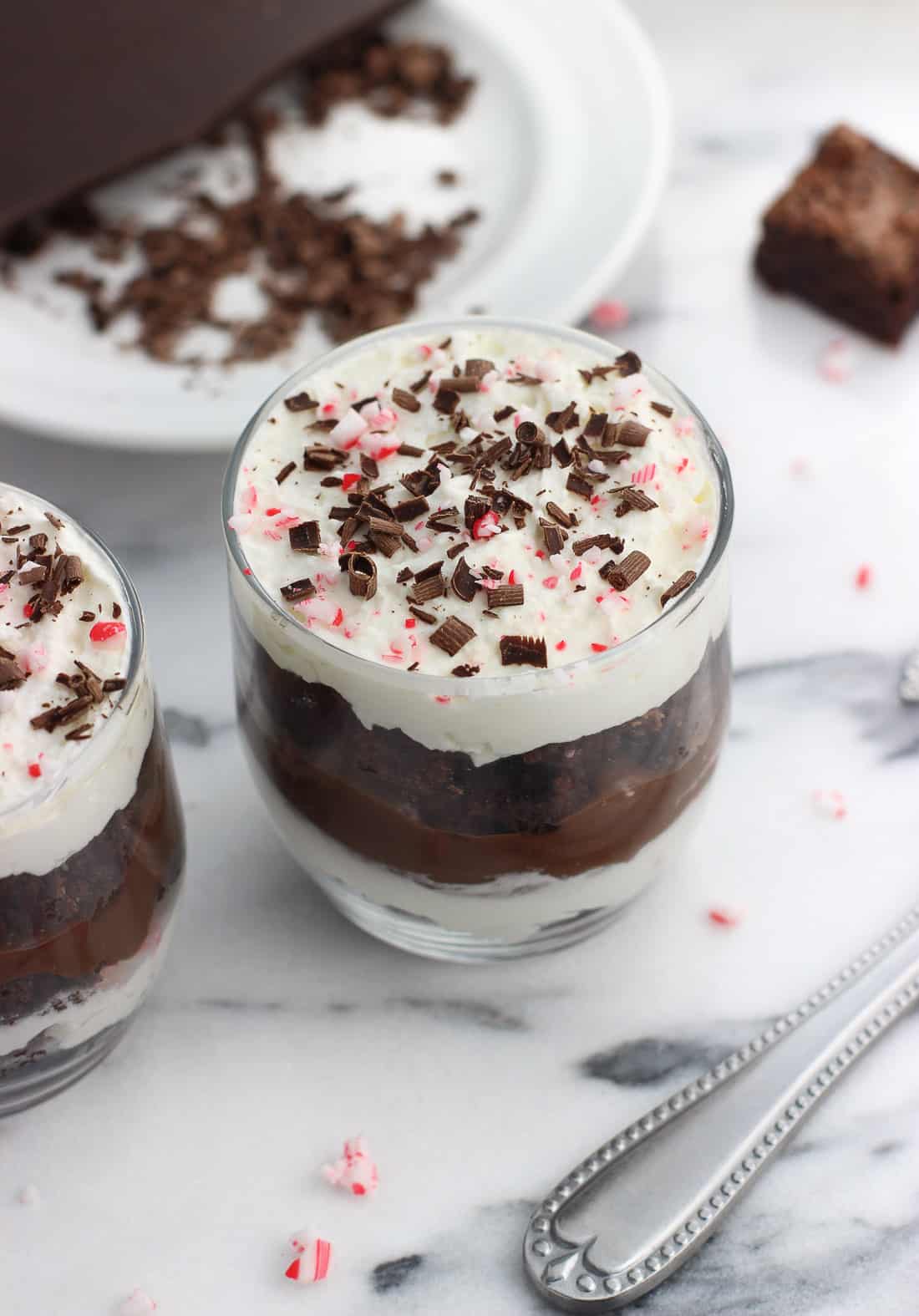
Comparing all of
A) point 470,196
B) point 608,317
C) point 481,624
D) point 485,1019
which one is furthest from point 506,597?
point 470,196

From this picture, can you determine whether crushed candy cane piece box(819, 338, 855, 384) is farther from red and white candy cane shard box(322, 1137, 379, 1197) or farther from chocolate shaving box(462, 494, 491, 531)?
red and white candy cane shard box(322, 1137, 379, 1197)

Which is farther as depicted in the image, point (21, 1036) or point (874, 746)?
point (874, 746)

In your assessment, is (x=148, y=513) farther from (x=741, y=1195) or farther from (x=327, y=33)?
(x=741, y=1195)

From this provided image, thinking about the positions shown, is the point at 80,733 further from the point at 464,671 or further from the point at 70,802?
the point at 464,671

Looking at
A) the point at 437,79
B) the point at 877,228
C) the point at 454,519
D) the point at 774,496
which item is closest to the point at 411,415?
the point at 454,519

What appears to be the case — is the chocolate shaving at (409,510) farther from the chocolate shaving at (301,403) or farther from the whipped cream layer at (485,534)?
the chocolate shaving at (301,403)
